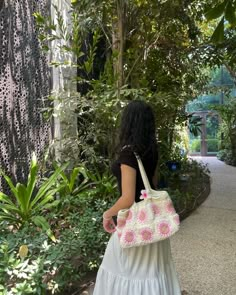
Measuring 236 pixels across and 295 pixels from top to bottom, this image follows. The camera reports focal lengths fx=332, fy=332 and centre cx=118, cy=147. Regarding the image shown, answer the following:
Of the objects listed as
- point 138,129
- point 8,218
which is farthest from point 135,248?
point 8,218

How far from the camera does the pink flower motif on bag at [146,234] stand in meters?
1.62

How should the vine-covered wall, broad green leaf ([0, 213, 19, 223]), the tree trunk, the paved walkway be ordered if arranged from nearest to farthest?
the paved walkway → broad green leaf ([0, 213, 19, 223]) → the vine-covered wall → the tree trunk

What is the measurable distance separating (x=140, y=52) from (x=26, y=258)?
344cm

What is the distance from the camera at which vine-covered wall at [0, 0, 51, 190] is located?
4020mm

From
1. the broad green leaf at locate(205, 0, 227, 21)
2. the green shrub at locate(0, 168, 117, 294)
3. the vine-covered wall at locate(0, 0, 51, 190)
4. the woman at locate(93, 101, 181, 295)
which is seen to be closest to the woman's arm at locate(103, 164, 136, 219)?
the woman at locate(93, 101, 181, 295)

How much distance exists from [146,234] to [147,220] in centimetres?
7

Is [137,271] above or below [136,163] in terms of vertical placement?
below

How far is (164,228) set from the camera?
1632mm

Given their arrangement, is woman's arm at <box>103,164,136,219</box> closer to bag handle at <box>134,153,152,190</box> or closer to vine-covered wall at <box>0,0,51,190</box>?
bag handle at <box>134,153,152,190</box>

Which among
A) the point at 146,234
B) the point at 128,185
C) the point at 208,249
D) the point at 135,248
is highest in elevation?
the point at 128,185

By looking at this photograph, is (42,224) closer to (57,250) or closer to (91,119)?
(57,250)

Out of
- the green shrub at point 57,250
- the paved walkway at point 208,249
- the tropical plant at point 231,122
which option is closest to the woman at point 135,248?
the green shrub at point 57,250

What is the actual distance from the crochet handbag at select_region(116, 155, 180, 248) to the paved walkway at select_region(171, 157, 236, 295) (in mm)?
1358

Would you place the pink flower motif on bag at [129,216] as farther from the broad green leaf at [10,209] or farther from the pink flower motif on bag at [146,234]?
the broad green leaf at [10,209]
